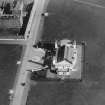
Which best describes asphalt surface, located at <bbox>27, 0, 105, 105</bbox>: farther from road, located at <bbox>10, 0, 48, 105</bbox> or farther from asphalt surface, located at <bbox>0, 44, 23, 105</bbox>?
asphalt surface, located at <bbox>0, 44, 23, 105</bbox>

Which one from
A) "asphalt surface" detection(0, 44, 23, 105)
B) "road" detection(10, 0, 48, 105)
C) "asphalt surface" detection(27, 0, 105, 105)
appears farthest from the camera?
"asphalt surface" detection(0, 44, 23, 105)

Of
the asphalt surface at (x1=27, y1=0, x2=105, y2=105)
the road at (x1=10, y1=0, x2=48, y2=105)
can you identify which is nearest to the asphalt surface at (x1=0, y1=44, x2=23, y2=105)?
the road at (x1=10, y1=0, x2=48, y2=105)

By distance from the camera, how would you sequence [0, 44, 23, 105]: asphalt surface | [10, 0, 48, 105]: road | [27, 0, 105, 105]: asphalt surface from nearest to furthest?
[27, 0, 105, 105]: asphalt surface → [10, 0, 48, 105]: road → [0, 44, 23, 105]: asphalt surface

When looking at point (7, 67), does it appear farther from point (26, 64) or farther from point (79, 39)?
point (79, 39)

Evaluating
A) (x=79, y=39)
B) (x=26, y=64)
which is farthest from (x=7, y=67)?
(x=79, y=39)

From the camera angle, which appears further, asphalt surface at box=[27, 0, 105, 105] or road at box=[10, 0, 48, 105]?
road at box=[10, 0, 48, 105]

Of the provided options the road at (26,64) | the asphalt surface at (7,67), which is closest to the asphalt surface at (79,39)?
the road at (26,64)

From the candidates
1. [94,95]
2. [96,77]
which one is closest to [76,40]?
[96,77]

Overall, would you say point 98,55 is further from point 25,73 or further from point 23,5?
point 23,5
